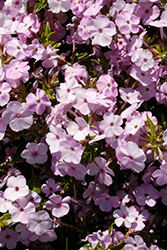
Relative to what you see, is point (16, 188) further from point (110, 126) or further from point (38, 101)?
point (110, 126)

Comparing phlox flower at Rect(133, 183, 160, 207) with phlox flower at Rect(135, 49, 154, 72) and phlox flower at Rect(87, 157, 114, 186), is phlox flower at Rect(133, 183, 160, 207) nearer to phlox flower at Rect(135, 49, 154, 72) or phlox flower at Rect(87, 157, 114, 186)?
phlox flower at Rect(87, 157, 114, 186)

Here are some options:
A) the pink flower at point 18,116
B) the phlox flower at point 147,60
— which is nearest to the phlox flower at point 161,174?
the phlox flower at point 147,60

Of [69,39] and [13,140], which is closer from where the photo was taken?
[13,140]

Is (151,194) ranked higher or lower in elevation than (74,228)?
higher

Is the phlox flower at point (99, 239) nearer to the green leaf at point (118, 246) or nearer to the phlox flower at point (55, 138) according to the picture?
the green leaf at point (118, 246)

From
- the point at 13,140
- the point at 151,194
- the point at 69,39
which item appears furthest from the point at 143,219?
the point at 69,39

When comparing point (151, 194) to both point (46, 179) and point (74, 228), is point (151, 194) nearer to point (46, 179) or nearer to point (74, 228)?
point (74, 228)

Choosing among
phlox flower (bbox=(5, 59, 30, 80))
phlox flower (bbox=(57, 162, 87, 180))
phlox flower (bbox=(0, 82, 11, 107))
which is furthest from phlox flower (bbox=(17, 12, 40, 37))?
phlox flower (bbox=(57, 162, 87, 180))
